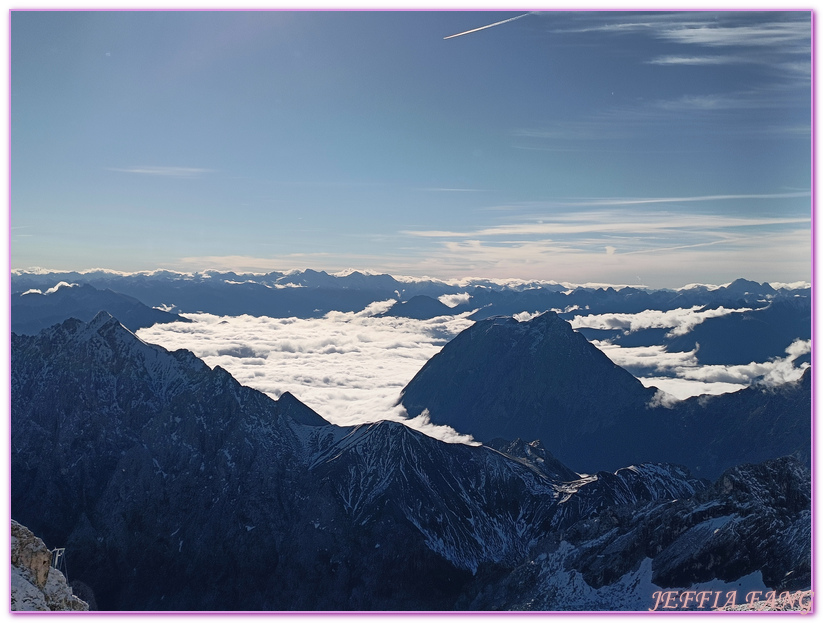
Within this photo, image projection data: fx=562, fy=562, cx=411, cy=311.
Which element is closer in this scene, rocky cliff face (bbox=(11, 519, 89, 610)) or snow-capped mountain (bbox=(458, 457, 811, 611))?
rocky cliff face (bbox=(11, 519, 89, 610))

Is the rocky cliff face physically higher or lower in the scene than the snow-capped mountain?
higher

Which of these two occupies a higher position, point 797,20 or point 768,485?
point 797,20

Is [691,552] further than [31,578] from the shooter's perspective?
Yes

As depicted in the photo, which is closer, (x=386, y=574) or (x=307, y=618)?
(x=307, y=618)

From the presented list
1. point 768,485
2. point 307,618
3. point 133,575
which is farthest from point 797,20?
point 133,575

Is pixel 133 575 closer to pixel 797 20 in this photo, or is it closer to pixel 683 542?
pixel 683 542

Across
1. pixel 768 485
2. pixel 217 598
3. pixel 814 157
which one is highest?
pixel 814 157

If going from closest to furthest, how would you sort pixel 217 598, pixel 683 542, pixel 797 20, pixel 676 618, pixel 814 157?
pixel 676 618 < pixel 814 157 < pixel 797 20 < pixel 683 542 < pixel 217 598

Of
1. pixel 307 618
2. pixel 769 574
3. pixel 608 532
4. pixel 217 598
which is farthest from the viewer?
pixel 217 598
